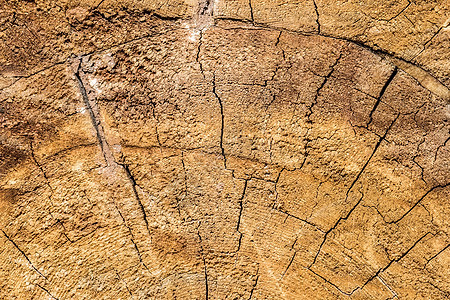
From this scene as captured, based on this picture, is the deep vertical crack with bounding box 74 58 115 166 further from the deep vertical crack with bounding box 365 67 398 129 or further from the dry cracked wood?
the deep vertical crack with bounding box 365 67 398 129

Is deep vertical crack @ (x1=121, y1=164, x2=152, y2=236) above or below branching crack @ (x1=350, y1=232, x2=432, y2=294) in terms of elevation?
above

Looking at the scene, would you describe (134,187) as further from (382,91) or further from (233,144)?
(382,91)

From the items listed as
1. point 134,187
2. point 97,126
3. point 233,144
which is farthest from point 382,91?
point 97,126

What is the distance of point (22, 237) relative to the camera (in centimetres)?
265

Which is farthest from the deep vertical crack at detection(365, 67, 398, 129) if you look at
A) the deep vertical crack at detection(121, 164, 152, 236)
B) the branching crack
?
the deep vertical crack at detection(121, 164, 152, 236)

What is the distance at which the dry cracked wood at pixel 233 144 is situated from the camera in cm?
269

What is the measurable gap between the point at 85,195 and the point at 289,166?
1.28 metres

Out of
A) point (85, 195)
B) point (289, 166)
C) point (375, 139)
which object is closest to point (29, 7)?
point (85, 195)

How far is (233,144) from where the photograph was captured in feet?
9.03

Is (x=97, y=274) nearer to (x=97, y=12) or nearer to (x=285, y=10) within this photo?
(x=97, y=12)

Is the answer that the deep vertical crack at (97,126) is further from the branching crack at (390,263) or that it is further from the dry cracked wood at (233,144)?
the branching crack at (390,263)

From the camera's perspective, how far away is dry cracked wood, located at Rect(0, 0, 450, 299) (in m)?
2.69

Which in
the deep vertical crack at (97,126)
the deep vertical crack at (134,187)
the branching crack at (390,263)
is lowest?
the branching crack at (390,263)

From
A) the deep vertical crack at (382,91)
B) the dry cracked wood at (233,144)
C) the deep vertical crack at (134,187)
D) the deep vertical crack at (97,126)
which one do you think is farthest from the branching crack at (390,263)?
the deep vertical crack at (97,126)
